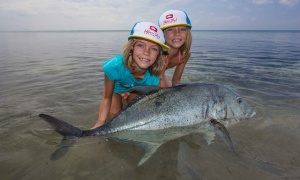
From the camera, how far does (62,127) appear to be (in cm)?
280

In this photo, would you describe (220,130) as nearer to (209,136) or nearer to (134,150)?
(209,136)

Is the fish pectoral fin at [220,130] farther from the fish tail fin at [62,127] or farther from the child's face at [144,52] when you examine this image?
the fish tail fin at [62,127]

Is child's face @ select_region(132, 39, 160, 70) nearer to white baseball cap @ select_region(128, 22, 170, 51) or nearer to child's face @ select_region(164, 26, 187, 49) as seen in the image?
white baseball cap @ select_region(128, 22, 170, 51)

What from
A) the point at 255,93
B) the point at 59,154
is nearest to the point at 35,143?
the point at 59,154

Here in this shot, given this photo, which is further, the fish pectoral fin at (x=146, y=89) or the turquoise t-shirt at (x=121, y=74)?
the turquoise t-shirt at (x=121, y=74)

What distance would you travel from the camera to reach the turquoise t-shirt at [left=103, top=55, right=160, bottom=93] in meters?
3.74

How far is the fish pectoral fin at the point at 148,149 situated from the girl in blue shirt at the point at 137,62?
110cm

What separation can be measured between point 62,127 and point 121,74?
1487mm

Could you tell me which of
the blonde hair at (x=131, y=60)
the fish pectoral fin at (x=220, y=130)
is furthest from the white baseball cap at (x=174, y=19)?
the fish pectoral fin at (x=220, y=130)

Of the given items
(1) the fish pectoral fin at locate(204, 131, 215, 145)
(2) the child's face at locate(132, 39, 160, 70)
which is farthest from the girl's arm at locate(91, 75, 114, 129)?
(1) the fish pectoral fin at locate(204, 131, 215, 145)

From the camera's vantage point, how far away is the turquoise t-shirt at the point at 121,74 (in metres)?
3.74

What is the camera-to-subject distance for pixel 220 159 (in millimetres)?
2852

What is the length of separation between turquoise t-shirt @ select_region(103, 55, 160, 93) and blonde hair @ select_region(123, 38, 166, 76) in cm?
10

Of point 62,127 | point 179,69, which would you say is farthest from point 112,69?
point 179,69
